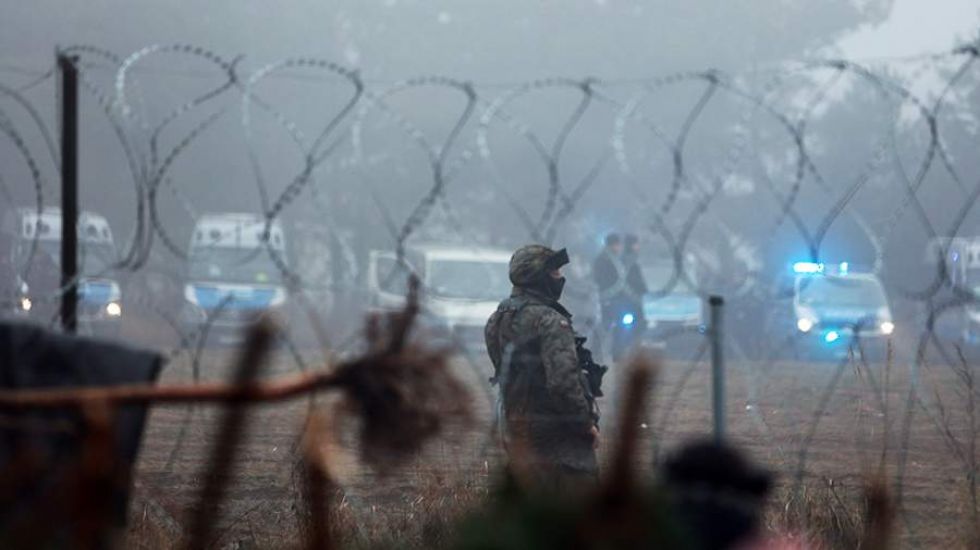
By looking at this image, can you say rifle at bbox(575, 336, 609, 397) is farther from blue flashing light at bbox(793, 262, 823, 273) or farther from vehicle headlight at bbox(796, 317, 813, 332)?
vehicle headlight at bbox(796, 317, 813, 332)

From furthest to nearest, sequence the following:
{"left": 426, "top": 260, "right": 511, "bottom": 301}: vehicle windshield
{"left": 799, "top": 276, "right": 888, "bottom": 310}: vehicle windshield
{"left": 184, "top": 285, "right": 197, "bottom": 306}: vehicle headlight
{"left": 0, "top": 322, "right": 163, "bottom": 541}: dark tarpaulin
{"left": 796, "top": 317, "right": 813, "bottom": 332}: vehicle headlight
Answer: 1. {"left": 799, "top": 276, "right": 888, "bottom": 310}: vehicle windshield
2. {"left": 796, "top": 317, "right": 813, "bottom": 332}: vehicle headlight
3. {"left": 426, "top": 260, "right": 511, "bottom": 301}: vehicle windshield
4. {"left": 184, "top": 285, "right": 197, "bottom": 306}: vehicle headlight
5. {"left": 0, "top": 322, "right": 163, "bottom": 541}: dark tarpaulin

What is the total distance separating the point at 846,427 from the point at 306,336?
54.9 feet

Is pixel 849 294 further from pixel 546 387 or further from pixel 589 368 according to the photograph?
pixel 546 387

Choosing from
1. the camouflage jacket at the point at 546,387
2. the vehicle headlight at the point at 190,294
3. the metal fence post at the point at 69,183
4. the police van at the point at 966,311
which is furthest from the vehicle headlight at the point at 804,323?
the metal fence post at the point at 69,183

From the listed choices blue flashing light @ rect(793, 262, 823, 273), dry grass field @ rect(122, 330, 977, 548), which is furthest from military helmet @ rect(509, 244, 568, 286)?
blue flashing light @ rect(793, 262, 823, 273)

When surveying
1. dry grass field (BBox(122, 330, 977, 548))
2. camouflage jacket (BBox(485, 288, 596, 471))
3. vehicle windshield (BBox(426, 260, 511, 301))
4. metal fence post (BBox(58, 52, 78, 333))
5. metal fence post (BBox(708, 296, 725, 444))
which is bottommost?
vehicle windshield (BBox(426, 260, 511, 301))

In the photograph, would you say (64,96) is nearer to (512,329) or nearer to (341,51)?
(512,329)

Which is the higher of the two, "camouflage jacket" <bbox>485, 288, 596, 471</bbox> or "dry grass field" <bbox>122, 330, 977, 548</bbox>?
"camouflage jacket" <bbox>485, 288, 596, 471</bbox>

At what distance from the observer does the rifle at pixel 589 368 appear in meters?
7.05

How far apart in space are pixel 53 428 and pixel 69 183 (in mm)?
3045

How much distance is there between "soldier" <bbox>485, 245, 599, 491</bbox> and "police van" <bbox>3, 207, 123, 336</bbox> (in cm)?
150

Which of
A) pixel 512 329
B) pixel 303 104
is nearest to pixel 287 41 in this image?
pixel 303 104

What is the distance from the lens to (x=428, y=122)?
29.1 m

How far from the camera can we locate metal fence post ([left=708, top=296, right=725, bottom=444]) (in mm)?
4555
